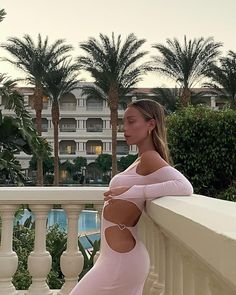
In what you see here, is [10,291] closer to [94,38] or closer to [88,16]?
[94,38]

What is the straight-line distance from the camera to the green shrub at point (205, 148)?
13.0 metres

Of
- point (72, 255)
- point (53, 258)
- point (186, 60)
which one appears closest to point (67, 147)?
point (186, 60)

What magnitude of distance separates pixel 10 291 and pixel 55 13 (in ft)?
91.9

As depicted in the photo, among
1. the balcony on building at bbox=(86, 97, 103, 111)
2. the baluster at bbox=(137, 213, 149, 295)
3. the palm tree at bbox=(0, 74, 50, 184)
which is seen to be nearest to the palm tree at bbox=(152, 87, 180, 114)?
the balcony on building at bbox=(86, 97, 103, 111)

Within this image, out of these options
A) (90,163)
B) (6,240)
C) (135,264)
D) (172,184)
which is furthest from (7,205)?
(90,163)

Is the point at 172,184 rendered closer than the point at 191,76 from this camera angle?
Yes

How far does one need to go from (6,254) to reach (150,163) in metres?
1.31

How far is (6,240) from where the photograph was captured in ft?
9.42

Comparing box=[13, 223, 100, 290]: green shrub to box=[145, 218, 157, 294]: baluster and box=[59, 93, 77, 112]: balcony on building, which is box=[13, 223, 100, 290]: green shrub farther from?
box=[59, 93, 77, 112]: balcony on building

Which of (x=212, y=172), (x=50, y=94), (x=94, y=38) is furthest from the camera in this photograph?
(x=50, y=94)

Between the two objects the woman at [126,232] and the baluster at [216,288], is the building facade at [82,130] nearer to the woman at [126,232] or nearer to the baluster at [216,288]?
the woman at [126,232]

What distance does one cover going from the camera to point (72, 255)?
294 cm

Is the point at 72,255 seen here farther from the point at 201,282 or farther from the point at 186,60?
the point at 186,60

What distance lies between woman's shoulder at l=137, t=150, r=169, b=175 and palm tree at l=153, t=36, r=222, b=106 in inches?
1058
